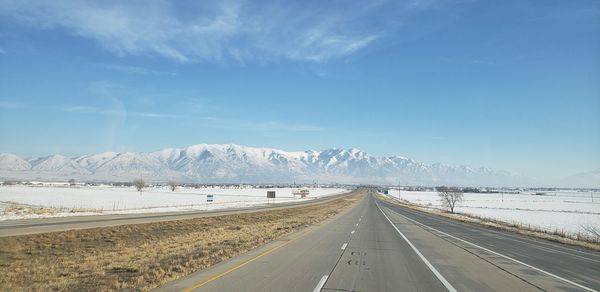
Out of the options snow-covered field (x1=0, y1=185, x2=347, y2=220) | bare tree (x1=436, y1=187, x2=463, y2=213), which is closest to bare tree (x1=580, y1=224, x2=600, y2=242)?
bare tree (x1=436, y1=187, x2=463, y2=213)

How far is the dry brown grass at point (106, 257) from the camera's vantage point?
36.8ft

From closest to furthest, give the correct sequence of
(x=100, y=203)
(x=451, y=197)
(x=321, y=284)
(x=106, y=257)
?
1. (x=321, y=284)
2. (x=106, y=257)
3. (x=100, y=203)
4. (x=451, y=197)

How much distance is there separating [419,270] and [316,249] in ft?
18.3

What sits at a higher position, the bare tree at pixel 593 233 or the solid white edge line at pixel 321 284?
the solid white edge line at pixel 321 284

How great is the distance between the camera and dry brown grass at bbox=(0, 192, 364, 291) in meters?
11.2

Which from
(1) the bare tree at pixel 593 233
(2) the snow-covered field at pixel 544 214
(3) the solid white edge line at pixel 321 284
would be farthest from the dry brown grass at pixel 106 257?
(2) the snow-covered field at pixel 544 214

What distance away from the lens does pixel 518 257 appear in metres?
17.2

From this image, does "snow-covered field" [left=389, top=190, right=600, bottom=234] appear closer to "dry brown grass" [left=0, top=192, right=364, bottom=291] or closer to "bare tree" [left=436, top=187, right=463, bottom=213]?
"bare tree" [left=436, top=187, right=463, bottom=213]

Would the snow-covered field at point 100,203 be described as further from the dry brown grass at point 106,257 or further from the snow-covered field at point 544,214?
the snow-covered field at point 544,214

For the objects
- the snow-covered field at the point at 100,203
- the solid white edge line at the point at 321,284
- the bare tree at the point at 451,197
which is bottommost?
the snow-covered field at the point at 100,203

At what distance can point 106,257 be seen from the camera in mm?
16562

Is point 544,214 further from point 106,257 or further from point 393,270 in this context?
point 106,257

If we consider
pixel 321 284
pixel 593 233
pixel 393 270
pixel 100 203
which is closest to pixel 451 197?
pixel 593 233

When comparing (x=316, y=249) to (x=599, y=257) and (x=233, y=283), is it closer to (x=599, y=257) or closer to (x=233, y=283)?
(x=233, y=283)
